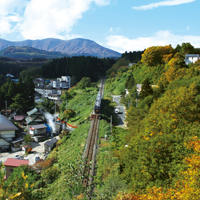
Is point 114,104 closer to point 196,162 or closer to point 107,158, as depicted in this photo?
point 107,158

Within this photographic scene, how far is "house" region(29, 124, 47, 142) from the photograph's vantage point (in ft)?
88.4

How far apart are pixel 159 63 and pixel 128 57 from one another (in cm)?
3870

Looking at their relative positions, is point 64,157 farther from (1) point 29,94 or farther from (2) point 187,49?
(1) point 29,94

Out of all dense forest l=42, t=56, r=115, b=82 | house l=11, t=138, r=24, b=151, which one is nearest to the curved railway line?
house l=11, t=138, r=24, b=151

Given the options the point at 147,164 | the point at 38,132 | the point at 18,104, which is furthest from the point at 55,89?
the point at 147,164

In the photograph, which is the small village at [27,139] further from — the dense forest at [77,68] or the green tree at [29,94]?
the dense forest at [77,68]

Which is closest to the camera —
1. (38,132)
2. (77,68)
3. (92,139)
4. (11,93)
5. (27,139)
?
(92,139)

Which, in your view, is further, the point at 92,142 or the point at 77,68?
the point at 77,68

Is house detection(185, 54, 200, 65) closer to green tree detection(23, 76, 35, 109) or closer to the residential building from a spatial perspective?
the residential building

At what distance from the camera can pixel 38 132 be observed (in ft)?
91.3

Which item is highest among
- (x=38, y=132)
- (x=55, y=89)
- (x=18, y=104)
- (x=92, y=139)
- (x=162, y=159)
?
(x=55, y=89)

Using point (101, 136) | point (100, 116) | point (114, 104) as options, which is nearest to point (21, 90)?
point (114, 104)

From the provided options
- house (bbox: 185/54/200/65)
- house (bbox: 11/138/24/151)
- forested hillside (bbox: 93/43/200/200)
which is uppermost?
house (bbox: 185/54/200/65)

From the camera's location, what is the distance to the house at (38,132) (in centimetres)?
2695
